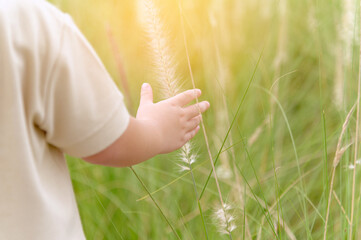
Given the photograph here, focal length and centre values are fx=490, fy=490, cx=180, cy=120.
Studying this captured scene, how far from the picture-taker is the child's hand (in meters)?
0.56

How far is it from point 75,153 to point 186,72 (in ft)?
3.03

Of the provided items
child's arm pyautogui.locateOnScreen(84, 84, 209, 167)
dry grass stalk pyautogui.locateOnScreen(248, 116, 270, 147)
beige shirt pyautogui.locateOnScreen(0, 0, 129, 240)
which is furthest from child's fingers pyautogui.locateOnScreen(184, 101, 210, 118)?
dry grass stalk pyautogui.locateOnScreen(248, 116, 270, 147)

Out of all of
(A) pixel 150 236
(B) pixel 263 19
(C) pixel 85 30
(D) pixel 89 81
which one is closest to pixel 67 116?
(D) pixel 89 81

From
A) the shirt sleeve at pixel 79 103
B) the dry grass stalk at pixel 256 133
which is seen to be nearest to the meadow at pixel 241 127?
the dry grass stalk at pixel 256 133

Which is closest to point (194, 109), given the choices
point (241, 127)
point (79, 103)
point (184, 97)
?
point (184, 97)

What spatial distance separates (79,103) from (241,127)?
0.76 m

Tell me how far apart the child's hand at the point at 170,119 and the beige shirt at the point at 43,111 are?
0.07m

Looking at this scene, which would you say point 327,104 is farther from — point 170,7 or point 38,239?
point 38,239

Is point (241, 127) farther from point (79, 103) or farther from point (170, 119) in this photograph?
point (79, 103)

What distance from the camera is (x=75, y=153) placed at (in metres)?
0.49

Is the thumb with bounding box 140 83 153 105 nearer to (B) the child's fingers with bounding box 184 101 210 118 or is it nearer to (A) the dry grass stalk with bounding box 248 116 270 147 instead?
(B) the child's fingers with bounding box 184 101 210 118

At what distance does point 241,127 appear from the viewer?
1180 mm

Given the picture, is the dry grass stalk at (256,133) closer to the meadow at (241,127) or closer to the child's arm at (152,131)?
the meadow at (241,127)

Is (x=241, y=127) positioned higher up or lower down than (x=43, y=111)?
lower down
